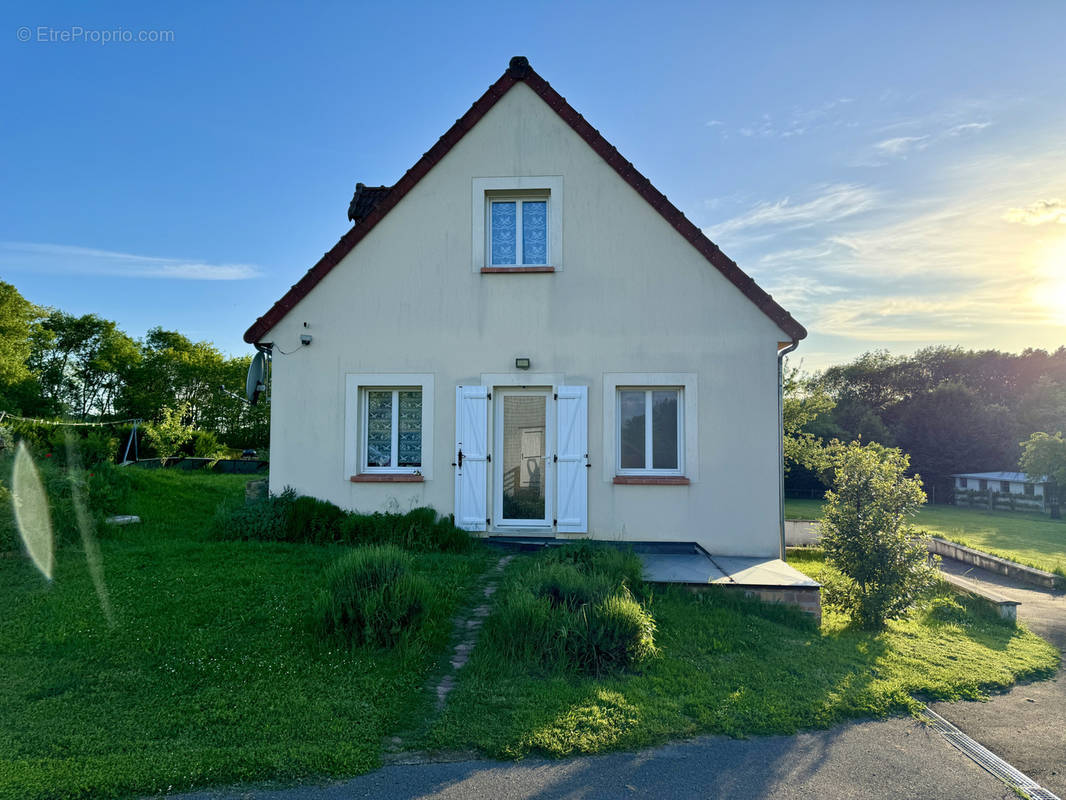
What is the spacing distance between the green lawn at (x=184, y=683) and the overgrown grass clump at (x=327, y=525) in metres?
1.27

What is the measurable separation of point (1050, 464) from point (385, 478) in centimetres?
2656

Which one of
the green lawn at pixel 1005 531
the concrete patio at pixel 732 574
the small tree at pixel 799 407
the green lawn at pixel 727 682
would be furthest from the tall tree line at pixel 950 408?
the green lawn at pixel 727 682

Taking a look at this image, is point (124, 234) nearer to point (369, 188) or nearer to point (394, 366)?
point (369, 188)

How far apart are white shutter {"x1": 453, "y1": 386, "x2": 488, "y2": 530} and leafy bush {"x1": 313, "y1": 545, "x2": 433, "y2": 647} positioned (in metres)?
3.63

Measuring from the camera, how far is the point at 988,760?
12.1ft

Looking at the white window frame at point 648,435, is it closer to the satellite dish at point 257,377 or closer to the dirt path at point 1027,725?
the dirt path at point 1027,725

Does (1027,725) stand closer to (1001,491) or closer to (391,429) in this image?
(391,429)

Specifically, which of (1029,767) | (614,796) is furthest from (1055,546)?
(614,796)

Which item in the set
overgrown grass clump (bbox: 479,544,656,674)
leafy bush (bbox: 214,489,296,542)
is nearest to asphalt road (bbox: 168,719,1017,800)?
overgrown grass clump (bbox: 479,544,656,674)

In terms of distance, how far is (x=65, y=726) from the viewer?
3801 millimetres

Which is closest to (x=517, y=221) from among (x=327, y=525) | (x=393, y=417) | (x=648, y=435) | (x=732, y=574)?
(x=393, y=417)

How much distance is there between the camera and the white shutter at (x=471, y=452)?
9023mm

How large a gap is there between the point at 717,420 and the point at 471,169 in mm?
5095

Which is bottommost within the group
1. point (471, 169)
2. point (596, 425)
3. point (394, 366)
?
point (596, 425)
